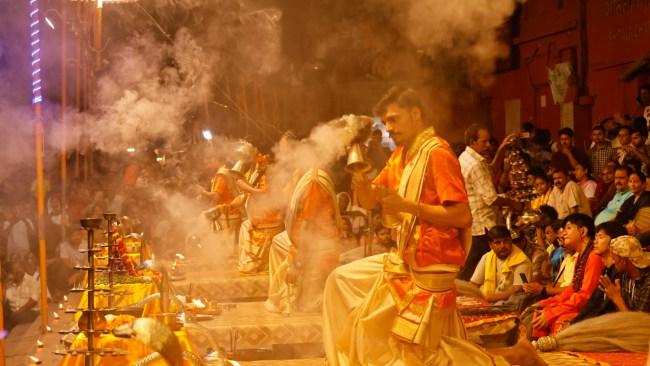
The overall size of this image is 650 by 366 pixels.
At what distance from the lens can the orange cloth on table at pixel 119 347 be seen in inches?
178

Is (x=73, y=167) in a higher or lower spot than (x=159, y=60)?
lower

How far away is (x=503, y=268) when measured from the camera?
7.73 meters

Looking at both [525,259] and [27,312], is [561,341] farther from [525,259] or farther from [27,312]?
[27,312]

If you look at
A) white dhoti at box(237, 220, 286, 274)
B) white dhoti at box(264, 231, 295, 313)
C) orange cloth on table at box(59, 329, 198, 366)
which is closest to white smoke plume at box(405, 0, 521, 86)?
white dhoti at box(264, 231, 295, 313)

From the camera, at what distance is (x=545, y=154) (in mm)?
11930

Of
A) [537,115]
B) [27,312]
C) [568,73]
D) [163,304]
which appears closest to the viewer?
[163,304]

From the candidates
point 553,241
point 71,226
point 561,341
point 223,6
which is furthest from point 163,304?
point 223,6

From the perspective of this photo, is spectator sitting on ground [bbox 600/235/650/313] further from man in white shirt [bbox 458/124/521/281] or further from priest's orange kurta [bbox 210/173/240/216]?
priest's orange kurta [bbox 210/173/240/216]

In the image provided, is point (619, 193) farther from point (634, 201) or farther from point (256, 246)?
point (256, 246)

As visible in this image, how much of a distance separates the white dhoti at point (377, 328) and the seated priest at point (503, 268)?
2769mm

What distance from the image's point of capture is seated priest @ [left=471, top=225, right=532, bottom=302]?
7.64 meters

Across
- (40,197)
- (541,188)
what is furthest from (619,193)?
(40,197)

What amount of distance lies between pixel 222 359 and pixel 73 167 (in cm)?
876

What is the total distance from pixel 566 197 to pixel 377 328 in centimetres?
517
